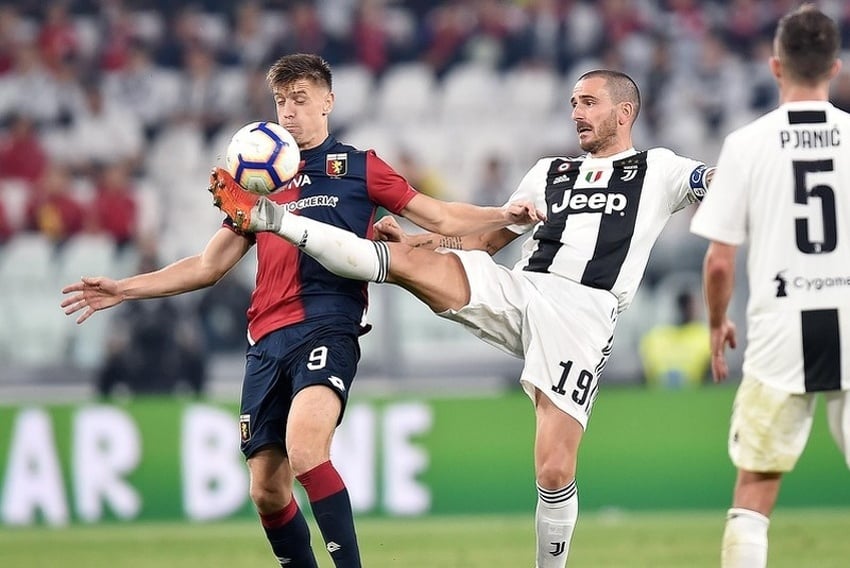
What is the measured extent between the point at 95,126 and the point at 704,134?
24.6ft

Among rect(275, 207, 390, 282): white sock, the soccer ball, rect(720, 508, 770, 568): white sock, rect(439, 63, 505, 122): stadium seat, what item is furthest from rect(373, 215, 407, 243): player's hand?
rect(439, 63, 505, 122): stadium seat

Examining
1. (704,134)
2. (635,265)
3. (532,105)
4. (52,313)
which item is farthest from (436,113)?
(635,265)

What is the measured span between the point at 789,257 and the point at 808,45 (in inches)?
31.7

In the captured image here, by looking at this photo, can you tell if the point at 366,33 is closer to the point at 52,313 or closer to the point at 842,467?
the point at 52,313

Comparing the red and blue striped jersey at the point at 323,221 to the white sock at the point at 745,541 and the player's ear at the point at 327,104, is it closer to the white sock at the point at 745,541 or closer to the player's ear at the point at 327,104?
the player's ear at the point at 327,104

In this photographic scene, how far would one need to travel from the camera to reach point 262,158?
621cm

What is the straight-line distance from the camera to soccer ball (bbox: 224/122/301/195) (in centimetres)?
622

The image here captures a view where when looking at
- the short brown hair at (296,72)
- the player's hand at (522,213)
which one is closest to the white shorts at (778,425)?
the player's hand at (522,213)

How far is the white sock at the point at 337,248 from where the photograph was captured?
20.5ft

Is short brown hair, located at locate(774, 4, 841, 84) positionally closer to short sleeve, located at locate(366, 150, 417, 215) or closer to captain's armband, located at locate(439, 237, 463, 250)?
short sleeve, located at locate(366, 150, 417, 215)

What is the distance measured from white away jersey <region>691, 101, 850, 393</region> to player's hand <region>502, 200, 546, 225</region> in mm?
1500

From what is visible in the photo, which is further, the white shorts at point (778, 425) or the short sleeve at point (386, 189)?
the short sleeve at point (386, 189)

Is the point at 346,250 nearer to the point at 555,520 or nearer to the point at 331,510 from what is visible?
the point at 331,510

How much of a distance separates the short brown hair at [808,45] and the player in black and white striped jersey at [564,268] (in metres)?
1.61
